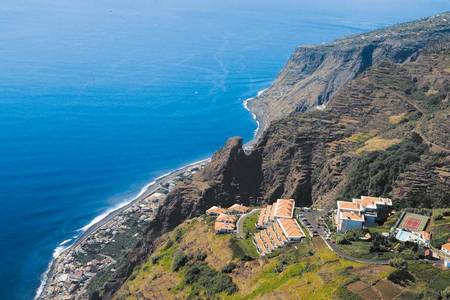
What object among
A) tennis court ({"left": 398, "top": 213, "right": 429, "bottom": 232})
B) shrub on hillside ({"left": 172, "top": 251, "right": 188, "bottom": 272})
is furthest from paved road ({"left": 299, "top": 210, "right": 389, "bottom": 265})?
shrub on hillside ({"left": 172, "top": 251, "right": 188, "bottom": 272})

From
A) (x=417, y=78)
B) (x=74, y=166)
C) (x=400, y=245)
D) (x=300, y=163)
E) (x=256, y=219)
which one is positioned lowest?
(x=400, y=245)

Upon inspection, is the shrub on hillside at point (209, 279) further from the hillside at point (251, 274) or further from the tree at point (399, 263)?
the tree at point (399, 263)

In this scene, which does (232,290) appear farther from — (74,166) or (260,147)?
(74,166)

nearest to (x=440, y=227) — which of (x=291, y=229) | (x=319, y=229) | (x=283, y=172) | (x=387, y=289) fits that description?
(x=319, y=229)

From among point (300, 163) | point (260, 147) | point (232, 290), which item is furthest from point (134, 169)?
point (232, 290)

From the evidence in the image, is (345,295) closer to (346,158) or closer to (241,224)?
(241,224)

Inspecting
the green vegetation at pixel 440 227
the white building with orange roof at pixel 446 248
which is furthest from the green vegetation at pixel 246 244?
the white building with orange roof at pixel 446 248
